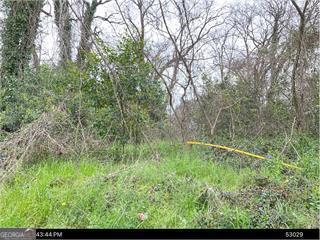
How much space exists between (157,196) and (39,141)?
165cm

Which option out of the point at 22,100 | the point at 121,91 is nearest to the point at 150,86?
the point at 121,91

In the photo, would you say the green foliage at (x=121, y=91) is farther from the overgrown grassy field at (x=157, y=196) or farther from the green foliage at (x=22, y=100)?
the overgrown grassy field at (x=157, y=196)

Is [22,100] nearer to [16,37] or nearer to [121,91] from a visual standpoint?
[16,37]

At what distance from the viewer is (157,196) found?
2.29 m

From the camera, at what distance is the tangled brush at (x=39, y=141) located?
300cm

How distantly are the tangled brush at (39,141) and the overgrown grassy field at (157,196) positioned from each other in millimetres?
128

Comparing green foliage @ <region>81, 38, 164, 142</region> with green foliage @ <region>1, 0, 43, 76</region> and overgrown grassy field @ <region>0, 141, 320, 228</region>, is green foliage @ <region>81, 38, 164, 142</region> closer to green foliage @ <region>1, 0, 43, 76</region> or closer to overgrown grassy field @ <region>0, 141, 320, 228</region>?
overgrown grassy field @ <region>0, 141, 320, 228</region>

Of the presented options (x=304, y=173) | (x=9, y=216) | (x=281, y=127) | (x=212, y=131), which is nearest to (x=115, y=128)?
(x=212, y=131)

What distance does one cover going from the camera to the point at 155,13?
548 centimetres

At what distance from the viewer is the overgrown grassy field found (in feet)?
6.45

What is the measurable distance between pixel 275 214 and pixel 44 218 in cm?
157

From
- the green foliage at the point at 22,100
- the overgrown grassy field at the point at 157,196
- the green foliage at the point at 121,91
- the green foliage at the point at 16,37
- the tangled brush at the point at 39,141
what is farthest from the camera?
the green foliage at the point at 16,37

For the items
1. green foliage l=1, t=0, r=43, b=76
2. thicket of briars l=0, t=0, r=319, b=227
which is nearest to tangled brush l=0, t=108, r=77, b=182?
thicket of briars l=0, t=0, r=319, b=227

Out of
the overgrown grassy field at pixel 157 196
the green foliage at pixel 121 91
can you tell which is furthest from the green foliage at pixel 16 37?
the overgrown grassy field at pixel 157 196
